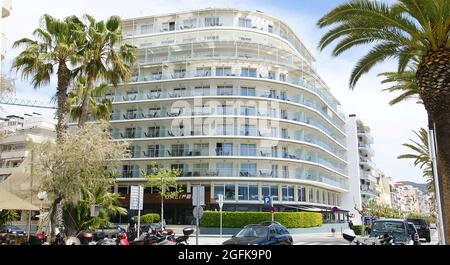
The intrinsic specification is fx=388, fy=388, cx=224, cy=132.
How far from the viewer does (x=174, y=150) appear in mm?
44031

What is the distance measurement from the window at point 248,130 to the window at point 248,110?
155 cm

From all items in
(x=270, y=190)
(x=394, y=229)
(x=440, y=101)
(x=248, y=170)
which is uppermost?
(x=248, y=170)

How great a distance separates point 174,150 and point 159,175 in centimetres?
647

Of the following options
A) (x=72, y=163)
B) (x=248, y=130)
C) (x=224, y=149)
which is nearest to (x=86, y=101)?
(x=72, y=163)

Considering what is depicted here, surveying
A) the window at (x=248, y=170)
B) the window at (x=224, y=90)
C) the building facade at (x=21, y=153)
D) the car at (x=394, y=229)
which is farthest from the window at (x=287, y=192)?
the car at (x=394, y=229)

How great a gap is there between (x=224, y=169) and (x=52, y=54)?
27799 millimetres

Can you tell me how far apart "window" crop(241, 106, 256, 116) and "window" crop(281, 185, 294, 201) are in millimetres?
9554

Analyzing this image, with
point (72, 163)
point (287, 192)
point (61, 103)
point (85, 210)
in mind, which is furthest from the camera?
point (287, 192)

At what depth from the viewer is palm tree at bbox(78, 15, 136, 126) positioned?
2033 cm

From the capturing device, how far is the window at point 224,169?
44219mm

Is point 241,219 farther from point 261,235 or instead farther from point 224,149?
point 261,235

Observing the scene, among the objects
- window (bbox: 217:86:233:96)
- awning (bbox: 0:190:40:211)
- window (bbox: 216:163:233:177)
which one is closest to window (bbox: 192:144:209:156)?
window (bbox: 216:163:233:177)

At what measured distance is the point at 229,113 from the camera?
4603 centimetres

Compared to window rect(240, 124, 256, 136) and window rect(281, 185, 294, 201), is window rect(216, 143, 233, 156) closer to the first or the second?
window rect(240, 124, 256, 136)
